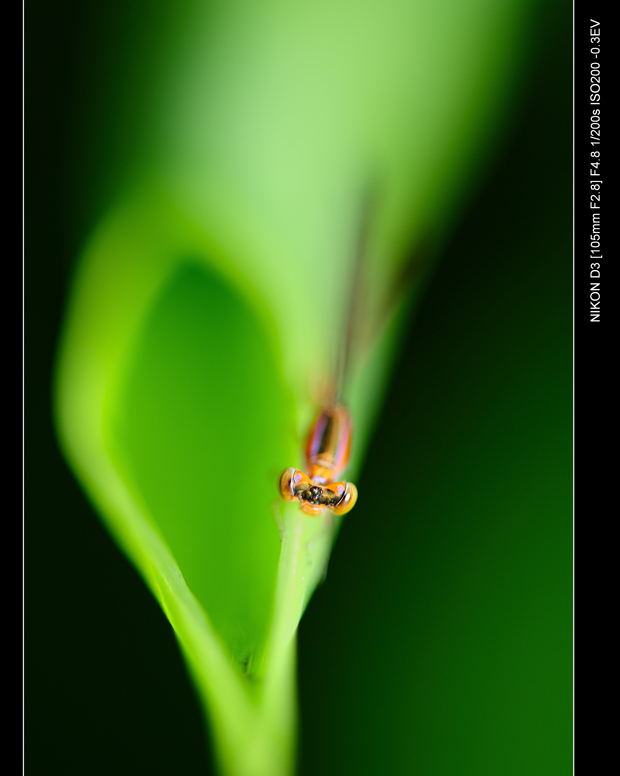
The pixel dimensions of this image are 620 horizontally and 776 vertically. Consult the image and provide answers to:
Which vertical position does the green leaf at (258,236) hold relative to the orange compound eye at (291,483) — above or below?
above

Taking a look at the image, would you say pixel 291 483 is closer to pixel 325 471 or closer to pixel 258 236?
pixel 325 471

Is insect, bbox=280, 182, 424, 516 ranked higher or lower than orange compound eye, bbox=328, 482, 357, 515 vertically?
higher

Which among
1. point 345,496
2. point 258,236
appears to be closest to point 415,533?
point 345,496

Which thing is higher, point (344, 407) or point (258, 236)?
point (258, 236)
